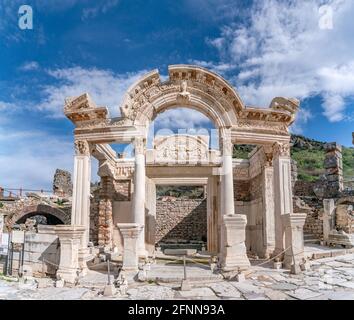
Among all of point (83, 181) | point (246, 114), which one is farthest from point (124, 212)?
point (246, 114)

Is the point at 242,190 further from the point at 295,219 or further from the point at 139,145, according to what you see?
the point at 139,145

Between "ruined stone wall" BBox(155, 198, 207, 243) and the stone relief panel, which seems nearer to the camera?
the stone relief panel

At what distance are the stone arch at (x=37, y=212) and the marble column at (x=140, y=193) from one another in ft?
36.1

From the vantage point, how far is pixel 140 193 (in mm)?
9852

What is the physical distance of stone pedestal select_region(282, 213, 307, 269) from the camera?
9156 millimetres

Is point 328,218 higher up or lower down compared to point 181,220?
higher up

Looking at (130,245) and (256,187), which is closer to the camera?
(130,245)

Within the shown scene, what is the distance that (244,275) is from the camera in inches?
311

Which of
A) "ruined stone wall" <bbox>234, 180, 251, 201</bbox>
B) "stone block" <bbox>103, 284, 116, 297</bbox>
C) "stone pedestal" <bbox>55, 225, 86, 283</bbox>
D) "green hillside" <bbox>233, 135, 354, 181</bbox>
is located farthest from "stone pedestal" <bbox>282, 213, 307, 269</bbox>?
"green hillside" <bbox>233, 135, 354, 181</bbox>

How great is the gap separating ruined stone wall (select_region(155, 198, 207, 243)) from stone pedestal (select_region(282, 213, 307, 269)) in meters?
11.7

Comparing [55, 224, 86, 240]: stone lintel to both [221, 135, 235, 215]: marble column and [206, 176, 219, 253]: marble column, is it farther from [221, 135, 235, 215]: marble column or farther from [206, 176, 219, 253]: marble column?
[206, 176, 219, 253]: marble column

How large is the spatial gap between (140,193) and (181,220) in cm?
1174

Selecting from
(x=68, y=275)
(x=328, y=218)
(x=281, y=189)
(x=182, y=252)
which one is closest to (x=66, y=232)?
(x=68, y=275)

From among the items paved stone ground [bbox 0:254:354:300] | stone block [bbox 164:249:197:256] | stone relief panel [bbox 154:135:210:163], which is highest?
stone relief panel [bbox 154:135:210:163]
